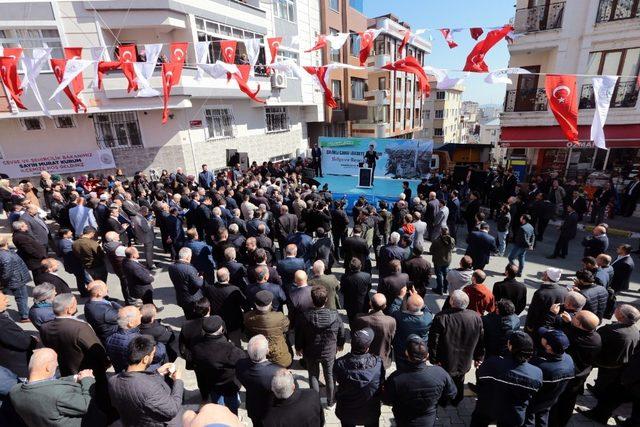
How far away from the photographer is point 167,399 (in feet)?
9.73

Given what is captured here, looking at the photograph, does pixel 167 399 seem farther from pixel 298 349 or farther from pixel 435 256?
pixel 435 256

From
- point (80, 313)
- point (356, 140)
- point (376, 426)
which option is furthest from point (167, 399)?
point (356, 140)

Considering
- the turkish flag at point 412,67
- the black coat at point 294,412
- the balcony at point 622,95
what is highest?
the turkish flag at point 412,67

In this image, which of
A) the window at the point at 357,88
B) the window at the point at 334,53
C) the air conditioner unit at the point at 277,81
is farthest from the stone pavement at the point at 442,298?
the window at the point at 357,88

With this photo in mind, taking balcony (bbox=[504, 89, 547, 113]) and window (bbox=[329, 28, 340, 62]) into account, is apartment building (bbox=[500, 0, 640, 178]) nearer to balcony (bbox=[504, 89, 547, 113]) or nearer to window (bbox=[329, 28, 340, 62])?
balcony (bbox=[504, 89, 547, 113])

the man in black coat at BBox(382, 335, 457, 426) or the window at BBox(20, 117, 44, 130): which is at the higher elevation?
the window at BBox(20, 117, 44, 130)

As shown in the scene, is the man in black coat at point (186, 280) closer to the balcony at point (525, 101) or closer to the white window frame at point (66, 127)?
the white window frame at point (66, 127)

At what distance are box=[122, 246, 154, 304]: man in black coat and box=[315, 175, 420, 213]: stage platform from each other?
904cm

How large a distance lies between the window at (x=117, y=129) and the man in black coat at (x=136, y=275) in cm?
1185

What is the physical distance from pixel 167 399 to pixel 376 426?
223cm

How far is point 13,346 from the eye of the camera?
3.79 metres

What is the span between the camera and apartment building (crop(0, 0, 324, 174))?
1296 cm

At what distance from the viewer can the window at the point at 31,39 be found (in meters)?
12.7

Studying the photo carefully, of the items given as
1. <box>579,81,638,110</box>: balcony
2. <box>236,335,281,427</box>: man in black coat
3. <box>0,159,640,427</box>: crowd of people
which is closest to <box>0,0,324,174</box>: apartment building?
<box>0,159,640,427</box>: crowd of people
